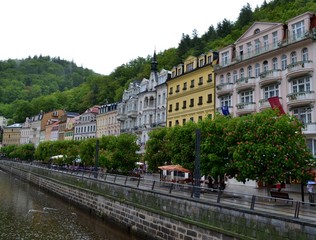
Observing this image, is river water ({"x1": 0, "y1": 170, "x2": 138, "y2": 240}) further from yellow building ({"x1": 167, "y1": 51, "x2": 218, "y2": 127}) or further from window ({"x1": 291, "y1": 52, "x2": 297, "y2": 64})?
window ({"x1": 291, "y1": 52, "x2": 297, "y2": 64})

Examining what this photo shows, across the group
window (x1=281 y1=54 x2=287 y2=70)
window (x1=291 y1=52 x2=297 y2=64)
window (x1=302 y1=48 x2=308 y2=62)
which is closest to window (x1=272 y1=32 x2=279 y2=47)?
window (x1=281 y1=54 x2=287 y2=70)

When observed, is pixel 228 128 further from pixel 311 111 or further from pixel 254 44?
pixel 254 44

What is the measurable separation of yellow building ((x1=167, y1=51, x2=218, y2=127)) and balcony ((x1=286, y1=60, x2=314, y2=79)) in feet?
42.8

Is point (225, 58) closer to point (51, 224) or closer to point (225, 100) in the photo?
point (225, 100)

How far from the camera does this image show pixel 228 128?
80.3 ft

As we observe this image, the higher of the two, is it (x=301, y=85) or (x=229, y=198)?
(x=301, y=85)

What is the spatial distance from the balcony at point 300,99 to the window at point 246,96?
5.96 metres

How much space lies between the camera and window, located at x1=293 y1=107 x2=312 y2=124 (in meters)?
34.0

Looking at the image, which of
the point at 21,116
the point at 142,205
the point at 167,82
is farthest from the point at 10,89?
the point at 142,205

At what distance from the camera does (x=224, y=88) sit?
4450cm

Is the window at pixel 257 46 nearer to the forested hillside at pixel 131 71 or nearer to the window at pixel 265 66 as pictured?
the window at pixel 265 66

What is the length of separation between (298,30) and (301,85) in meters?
6.10

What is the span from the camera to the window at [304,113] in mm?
34037

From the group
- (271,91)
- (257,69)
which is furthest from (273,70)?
(257,69)
